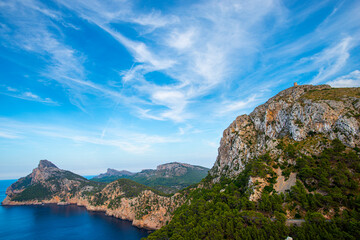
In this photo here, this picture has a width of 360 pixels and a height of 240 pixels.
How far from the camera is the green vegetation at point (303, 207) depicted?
3794 cm

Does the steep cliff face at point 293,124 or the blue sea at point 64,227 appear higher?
the steep cliff face at point 293,124

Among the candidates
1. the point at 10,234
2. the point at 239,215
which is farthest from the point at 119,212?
the point at 239,215

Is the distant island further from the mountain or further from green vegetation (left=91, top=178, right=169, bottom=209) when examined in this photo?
green vegetation (left=91, top=178, right=169, bottom=209)

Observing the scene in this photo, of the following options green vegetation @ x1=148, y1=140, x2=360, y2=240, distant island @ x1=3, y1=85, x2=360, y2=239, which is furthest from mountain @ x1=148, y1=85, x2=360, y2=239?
distant island @ x1=3, y1=85, x2=360, y2=239

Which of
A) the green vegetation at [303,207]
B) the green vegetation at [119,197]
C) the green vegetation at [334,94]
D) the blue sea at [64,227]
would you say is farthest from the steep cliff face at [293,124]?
the green vegetation at [119,197]

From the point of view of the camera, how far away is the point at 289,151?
214 ft

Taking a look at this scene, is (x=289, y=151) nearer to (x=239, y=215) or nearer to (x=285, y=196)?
(x=285, y=196)

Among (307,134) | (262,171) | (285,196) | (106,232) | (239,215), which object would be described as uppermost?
(307,134)

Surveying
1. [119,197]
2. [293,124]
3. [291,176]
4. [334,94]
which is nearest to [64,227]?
[119,197]

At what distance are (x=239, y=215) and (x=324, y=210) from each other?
22168mm

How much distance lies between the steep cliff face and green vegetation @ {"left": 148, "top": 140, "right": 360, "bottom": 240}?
5935mm

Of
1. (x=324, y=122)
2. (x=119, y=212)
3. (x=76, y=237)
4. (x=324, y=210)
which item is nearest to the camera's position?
(x=324, y=210)

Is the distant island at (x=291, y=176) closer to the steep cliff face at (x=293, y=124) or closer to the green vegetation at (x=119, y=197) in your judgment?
the steep cliff face at (x=293, y=124)

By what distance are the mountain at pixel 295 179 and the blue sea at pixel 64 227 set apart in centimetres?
6640
